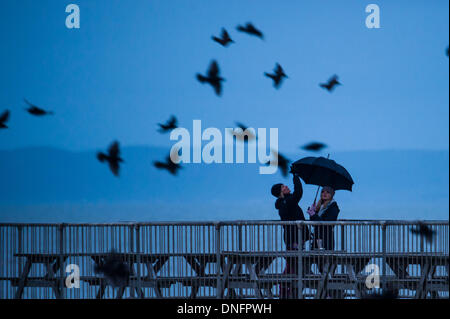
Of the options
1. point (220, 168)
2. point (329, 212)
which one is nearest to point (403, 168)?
point (329, 212)

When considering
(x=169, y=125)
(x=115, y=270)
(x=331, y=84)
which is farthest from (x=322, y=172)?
(x=115, y=270)

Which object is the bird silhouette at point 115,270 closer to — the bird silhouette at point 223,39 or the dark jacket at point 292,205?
the dark jacket at point 292,205

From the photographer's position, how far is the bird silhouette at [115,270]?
56.9 feet

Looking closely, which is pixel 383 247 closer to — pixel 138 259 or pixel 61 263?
pixel 138 259

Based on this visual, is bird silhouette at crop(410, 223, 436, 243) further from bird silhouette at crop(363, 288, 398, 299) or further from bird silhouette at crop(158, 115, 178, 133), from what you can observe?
bird silhouette at crop(158, 115, 178, 133)

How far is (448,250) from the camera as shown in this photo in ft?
56.0

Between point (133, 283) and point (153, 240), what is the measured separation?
552 millimetres

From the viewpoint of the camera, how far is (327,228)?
1720 centimetres

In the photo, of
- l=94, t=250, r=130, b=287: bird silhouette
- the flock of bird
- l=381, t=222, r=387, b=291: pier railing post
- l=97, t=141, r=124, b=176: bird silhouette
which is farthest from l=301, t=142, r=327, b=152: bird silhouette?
l=94, t=250, r=130, b=287: bird silhouette

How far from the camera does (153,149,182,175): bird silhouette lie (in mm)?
18438

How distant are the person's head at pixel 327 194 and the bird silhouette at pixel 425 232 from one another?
1.58m

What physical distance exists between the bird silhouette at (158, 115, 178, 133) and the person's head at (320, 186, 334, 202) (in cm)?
201

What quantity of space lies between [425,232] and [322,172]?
69.3 inches
